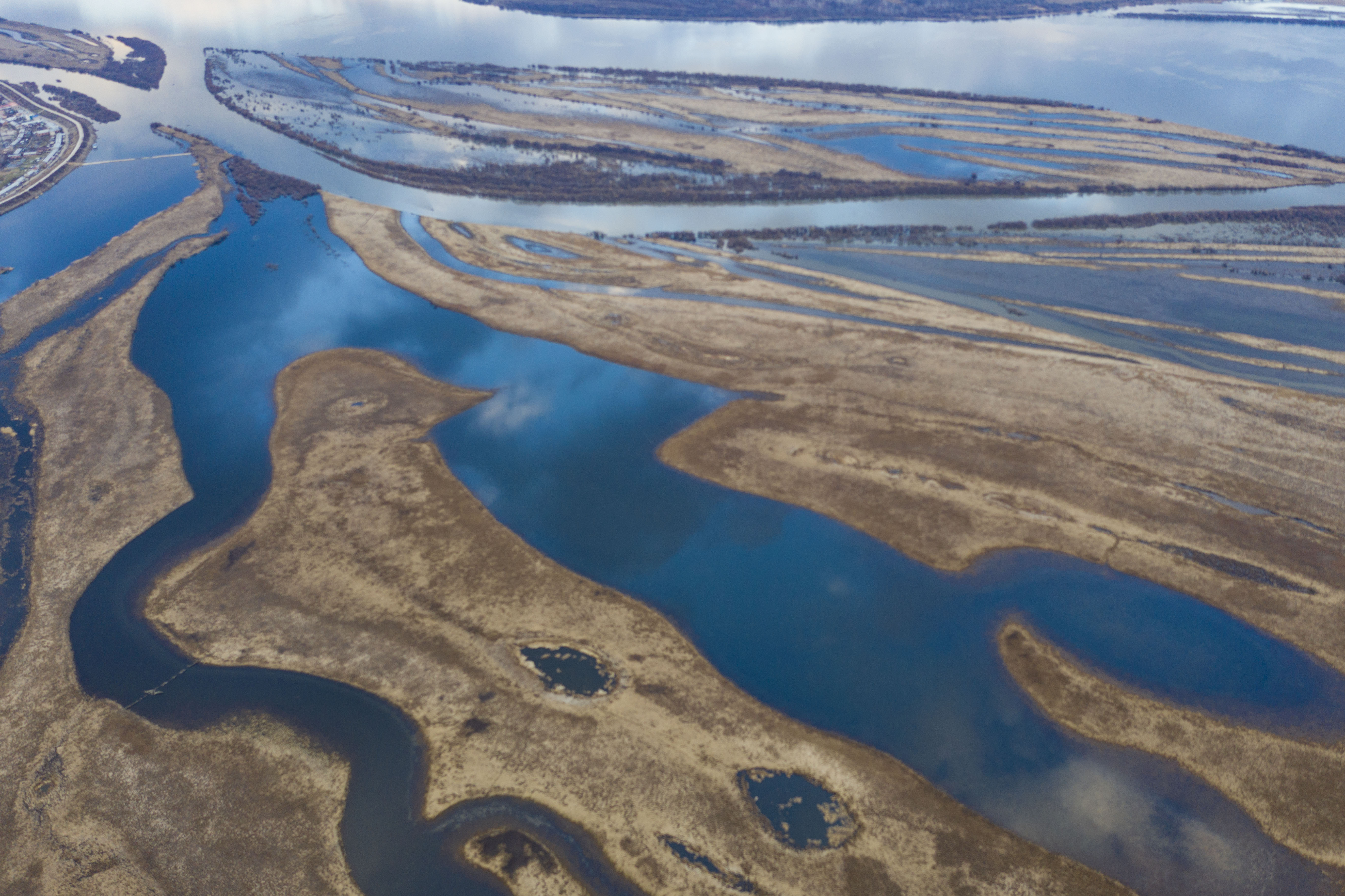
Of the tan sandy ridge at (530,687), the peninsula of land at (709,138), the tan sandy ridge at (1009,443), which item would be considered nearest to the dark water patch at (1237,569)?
the tan sandy ridge at (1009,443)

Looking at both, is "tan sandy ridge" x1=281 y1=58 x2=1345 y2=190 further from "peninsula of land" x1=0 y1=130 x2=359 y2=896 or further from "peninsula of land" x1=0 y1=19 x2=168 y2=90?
"peninsula of land" x1=0 y1=130 x2=359 y2=896

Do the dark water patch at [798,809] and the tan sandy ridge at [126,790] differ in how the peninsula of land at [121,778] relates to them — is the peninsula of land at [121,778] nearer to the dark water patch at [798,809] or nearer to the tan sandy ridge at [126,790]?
the tan sandy ridge at [126,790]

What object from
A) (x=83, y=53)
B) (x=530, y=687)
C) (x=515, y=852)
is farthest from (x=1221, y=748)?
(x=83, y=53)

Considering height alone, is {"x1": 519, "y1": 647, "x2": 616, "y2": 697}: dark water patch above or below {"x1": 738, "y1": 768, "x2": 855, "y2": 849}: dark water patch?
above

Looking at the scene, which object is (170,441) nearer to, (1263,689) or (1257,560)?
(1263,689)

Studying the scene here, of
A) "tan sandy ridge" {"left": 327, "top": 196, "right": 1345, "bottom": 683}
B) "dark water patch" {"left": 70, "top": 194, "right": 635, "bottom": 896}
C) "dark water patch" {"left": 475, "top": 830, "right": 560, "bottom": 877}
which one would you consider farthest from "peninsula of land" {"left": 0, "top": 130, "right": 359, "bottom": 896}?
"tan sandy ridge" {"left": 327, "top": 196, "right": 1345, "bottom": 683}

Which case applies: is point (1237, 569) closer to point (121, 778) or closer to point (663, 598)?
point (663, 598)
